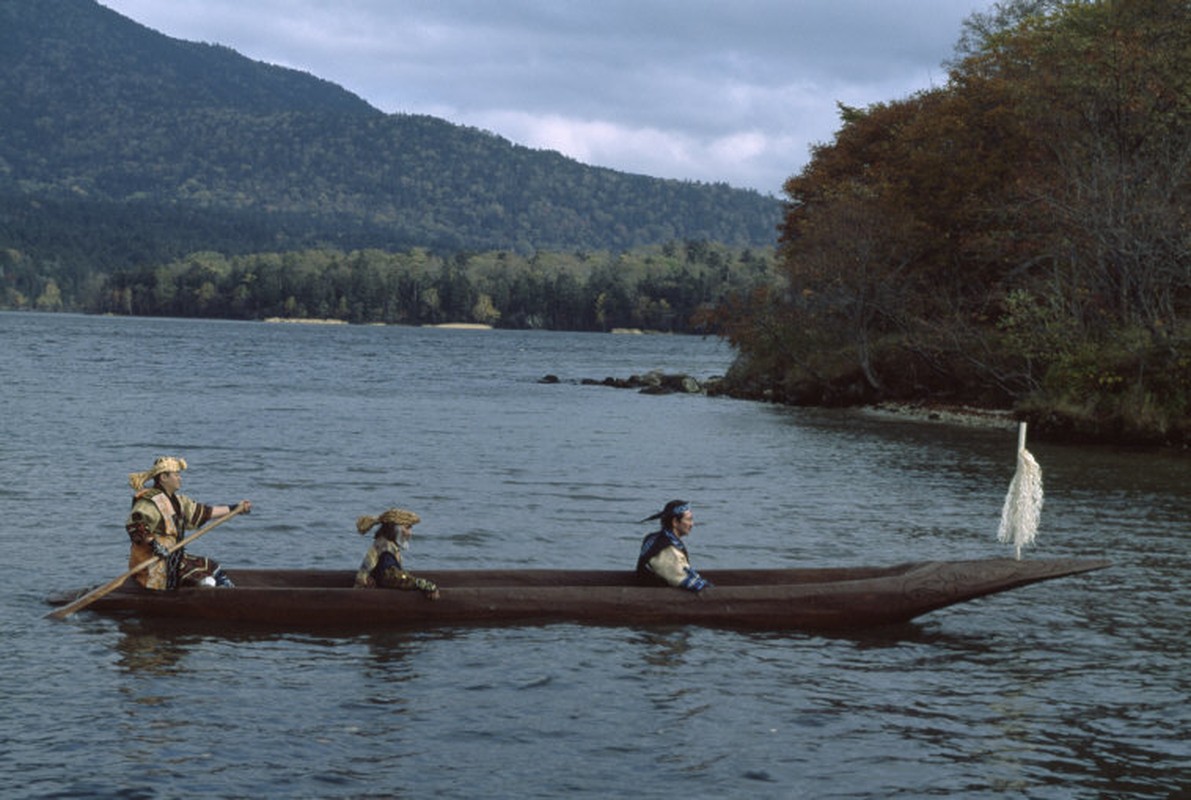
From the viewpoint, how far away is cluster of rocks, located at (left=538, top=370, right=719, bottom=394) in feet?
230

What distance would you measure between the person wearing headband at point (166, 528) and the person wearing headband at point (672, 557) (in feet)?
15.6

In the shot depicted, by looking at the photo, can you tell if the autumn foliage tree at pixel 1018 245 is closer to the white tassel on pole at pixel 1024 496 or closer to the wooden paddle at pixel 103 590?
the white tassel on pole at pixel 1024 496

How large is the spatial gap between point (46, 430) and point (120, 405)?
11.4 metres

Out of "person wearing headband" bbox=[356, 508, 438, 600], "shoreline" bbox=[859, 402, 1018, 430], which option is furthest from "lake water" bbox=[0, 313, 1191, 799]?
"shoreline" bbox=[859, 402, 1018, 430]

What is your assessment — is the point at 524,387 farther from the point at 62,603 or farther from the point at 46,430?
the point at 62,603

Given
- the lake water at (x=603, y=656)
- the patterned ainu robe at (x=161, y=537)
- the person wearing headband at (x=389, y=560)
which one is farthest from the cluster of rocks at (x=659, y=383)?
the patterned ainu robe at (x=161, y=537)

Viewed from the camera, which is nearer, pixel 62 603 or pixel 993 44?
pixel 62 603

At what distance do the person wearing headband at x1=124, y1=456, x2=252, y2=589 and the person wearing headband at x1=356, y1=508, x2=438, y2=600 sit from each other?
5.04ft

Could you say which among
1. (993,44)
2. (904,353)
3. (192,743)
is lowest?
(192,743)

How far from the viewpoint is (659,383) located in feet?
244

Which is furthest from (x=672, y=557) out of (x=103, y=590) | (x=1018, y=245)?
(x=1018, y=245)

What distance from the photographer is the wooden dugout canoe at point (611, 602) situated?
1502 centimetres

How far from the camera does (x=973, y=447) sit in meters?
39.4

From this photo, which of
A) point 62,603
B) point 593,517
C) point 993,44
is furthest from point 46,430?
point 993,44
